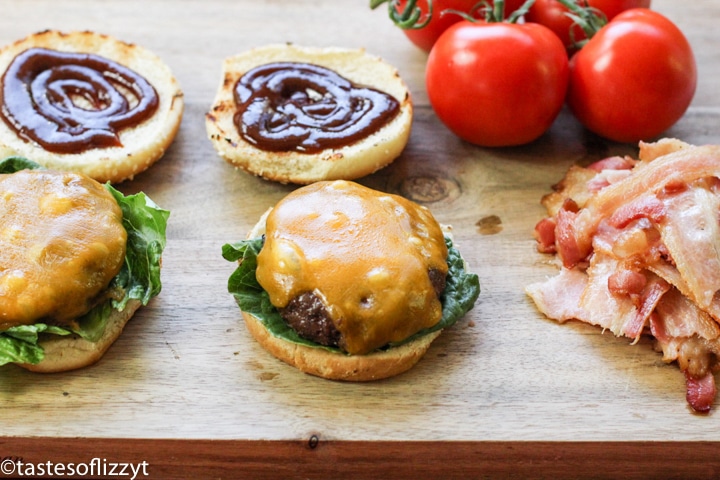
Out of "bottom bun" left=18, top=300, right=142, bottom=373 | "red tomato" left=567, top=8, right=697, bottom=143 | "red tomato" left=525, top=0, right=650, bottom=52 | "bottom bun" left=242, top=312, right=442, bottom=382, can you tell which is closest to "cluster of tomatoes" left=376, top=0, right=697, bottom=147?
"red tomato" left=567, top=8, right=697, bottom=143

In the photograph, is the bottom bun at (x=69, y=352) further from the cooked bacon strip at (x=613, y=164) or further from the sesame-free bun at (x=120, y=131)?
the cooked bacon strip at (x=613, y=164)

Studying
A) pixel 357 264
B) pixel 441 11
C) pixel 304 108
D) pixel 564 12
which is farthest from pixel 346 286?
pixel 564 12

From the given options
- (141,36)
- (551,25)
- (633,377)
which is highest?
(551,25)

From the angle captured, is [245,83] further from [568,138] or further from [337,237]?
[568,138]

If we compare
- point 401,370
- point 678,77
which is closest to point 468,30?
point 678,77

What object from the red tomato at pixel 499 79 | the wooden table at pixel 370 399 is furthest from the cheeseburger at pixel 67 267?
the red tomato at pixel 499 79

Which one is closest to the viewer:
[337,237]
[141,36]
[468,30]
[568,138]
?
[337,237]

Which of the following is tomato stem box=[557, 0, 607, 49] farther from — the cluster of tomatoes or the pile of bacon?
the pile of bacon
